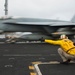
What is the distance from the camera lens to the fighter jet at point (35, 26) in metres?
27.3

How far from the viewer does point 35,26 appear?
27875mm

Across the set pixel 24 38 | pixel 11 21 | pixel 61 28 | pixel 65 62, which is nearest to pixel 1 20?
pixel 11 21

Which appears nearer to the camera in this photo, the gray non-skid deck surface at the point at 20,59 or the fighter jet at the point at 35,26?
the gray non-skid deck surface at the point at 20,59

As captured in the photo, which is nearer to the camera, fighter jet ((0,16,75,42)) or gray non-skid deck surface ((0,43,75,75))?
gray non-skid deck surface ((0,43,75,75))

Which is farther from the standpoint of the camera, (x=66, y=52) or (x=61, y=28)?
(x=61, y=28)

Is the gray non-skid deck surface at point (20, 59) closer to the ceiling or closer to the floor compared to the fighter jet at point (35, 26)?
closer to the ceiling

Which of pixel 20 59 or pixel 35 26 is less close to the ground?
pixel 20 59

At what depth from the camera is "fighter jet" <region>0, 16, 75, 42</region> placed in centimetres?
2731

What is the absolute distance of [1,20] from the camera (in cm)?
2816

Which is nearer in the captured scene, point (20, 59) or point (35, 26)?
point (20, 59)

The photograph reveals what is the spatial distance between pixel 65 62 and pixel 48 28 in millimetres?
19458

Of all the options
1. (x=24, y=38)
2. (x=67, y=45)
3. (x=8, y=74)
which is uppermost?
(x=67, y=45)

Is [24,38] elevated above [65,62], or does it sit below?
below

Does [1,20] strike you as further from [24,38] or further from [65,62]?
[65,62]
